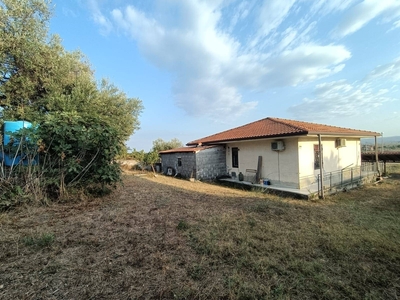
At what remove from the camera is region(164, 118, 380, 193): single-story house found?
9906mm

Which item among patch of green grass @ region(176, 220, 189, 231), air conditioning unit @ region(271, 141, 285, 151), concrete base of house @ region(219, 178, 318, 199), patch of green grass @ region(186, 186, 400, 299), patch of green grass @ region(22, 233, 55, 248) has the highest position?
air conditioning unit @ region(271, 141, 285, 151)

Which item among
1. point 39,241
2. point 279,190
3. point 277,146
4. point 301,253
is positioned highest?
point 277,146

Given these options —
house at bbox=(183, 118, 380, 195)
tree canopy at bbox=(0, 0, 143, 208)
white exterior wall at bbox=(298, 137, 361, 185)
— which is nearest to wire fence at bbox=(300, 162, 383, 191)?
house at bbox=(183, 118, 380, 195)

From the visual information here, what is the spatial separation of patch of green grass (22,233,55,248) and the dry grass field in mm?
15

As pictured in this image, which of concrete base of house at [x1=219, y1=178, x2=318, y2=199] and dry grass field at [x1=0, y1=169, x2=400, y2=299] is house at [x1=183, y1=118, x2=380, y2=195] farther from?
dry grass field at [x1=0, y1=169, x2=400, y2=299]

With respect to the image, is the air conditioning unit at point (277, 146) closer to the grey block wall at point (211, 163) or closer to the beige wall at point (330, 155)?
the beige wall at point (330, 155)

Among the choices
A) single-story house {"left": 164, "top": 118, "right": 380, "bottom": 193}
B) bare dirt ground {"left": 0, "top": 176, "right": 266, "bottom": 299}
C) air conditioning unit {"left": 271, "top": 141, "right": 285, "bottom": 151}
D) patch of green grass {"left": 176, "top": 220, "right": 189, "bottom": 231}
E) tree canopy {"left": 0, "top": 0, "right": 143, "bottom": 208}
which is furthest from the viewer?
air conditioning unit {"left": 271, "top": 141, "right": 285, "bottom": 151}

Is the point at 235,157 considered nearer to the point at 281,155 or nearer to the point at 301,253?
the point at 281,155

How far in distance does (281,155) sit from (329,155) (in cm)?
380

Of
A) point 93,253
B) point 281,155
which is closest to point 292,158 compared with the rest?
point 281,155

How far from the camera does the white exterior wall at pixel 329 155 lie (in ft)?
33.0

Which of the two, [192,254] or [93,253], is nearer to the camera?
[93,253]

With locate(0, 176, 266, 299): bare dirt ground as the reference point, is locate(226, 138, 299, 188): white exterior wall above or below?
above

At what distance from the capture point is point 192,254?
338cm
